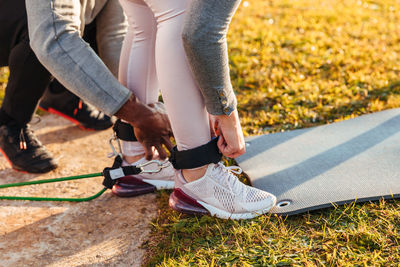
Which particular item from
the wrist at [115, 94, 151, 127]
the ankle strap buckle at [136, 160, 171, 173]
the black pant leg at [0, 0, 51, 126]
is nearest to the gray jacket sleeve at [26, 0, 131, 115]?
the wrist at [115, 94, 151, 127]

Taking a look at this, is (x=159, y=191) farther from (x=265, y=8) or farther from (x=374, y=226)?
(x=265, y=8)

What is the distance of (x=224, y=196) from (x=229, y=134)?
0.30 m

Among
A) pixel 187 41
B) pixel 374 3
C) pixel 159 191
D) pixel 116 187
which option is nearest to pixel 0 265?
pixel 116 187

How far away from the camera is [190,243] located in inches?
72.3

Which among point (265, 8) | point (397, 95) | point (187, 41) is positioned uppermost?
point (187, 41)

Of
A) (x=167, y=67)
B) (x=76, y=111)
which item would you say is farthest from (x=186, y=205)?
(x=76, y=111)

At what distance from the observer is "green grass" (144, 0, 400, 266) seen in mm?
1704

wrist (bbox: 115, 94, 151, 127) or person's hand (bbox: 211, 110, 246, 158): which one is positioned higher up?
wrist (bbox: 115, 94, 151, 127)

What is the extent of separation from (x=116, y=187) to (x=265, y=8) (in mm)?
3857

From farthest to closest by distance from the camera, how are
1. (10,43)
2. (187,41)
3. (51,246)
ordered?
(10,43) → (51,246) → (187,41)

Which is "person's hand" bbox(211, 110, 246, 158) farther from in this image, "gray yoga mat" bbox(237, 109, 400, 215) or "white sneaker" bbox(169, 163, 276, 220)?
"gray yoga mat" bbox(237, 109, 400, 215)

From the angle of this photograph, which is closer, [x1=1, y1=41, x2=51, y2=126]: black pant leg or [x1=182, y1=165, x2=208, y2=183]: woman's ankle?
[x1=182, y1=165, x2=208, y2=183]: woman's ankle

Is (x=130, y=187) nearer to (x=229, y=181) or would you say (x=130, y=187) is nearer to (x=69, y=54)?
(x=229, y=181)

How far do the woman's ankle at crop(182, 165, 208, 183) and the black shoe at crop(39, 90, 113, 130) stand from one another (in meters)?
1.25
